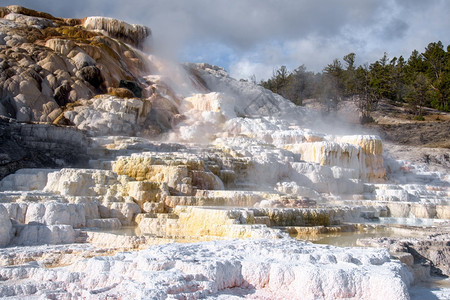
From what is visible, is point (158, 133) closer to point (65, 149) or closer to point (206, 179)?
point (65, 149)

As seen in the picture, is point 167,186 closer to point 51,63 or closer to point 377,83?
point 51,63

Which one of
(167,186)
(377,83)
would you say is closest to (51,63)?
(167,186)

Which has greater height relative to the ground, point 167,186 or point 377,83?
point 377,83

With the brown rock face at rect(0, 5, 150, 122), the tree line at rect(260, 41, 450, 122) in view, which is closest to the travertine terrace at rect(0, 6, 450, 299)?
the brown rock face at rect(0, 5, 150, 122)

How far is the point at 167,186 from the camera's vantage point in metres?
11.0

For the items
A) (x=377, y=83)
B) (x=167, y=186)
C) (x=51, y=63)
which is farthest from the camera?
(x=377, y=83)

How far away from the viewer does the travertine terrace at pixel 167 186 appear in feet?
14.9

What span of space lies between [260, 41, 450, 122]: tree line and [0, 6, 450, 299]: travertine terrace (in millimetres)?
5588

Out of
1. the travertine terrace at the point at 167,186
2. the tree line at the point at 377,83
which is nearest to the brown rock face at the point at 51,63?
the travertine terrace at the point at 167,186

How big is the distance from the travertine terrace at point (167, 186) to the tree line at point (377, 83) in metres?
5.59

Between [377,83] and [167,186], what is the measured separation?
79.8 feet

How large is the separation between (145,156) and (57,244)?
4942mm

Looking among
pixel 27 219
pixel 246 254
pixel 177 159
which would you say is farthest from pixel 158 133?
pixel 246 254

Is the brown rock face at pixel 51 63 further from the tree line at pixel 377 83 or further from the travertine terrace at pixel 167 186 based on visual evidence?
the tree line at pixel 377 83
